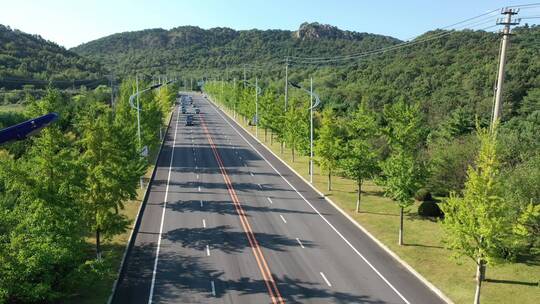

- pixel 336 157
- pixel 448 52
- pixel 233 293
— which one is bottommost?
pixel 233 293

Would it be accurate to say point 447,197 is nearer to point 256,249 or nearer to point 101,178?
point 256,249

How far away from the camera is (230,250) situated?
2592 cm

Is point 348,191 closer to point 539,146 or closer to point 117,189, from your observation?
point 539,146

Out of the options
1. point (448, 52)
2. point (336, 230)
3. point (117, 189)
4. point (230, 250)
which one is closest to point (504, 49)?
point (336, 230)

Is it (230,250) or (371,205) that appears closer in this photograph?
(230,250)

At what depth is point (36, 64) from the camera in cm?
12419

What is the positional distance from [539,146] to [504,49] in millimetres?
19842

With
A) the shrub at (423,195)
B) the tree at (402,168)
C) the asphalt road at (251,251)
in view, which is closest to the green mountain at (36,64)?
the asphalt road at (251,251)

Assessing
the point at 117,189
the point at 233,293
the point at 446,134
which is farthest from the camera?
the point at 446,134

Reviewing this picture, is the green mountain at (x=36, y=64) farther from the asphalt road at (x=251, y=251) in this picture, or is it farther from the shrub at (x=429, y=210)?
the shrub at (x=429, y=210)

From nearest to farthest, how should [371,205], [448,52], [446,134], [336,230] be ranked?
[336,230], [371,205], [446,134], [448,52]

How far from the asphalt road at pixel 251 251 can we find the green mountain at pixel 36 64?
83515 millimetres

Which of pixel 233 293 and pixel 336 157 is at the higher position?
pixel 336 157

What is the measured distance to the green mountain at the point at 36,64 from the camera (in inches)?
4237
